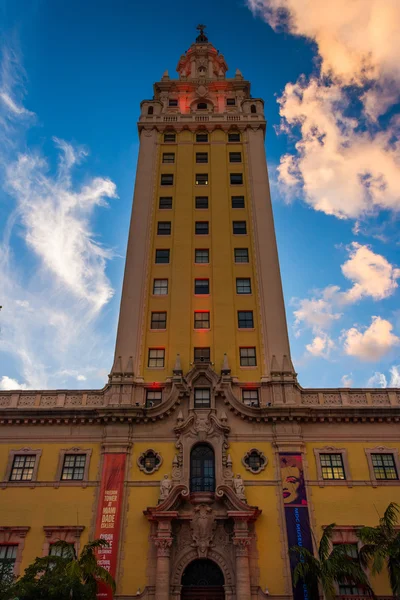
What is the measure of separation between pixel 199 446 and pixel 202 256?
1629 cm

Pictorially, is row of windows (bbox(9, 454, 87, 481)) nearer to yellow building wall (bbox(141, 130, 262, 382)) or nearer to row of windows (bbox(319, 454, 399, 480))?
yellow building wall (bbox(141, 130, 262, 382))

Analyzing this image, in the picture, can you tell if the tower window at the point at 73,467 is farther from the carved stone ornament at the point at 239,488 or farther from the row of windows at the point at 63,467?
the carved stone ornament at the point at 239,488

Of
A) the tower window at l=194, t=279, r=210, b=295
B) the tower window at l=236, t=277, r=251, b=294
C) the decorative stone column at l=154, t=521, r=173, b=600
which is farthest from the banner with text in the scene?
the tower window at l=194, t=279, r=210, b=295

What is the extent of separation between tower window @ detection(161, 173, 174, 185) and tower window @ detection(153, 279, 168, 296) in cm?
1102

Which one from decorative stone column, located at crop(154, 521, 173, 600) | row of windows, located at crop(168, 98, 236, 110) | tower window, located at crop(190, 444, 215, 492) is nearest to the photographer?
decorative stone column, located at crop(154, 521, 173, 600)

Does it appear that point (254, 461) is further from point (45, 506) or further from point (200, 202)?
point (200, 202)

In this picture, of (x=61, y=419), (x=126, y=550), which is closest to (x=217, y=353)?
(x=61, y=419)

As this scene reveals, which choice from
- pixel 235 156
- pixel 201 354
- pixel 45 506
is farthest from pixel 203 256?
pixel 45 506

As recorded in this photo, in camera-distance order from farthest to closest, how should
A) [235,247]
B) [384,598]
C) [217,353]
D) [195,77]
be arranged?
[195,77], [235,247], [217,353], [384,598]

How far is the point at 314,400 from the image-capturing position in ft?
114

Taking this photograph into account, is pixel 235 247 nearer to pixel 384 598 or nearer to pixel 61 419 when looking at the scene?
pixel 61 419

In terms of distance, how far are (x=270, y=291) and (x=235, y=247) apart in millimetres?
5324

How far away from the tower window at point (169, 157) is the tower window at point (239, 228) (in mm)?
9860

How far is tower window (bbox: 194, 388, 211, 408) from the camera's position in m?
34.1
